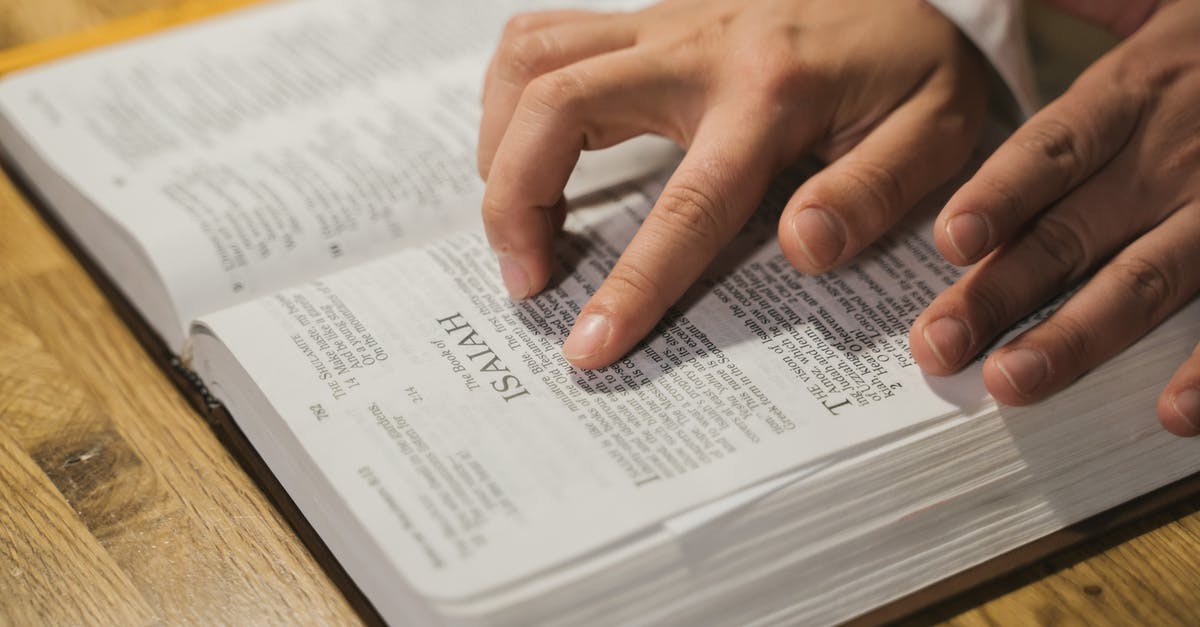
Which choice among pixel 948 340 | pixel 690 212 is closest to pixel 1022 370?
pixel 948 340

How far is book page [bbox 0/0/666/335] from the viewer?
1.99ft

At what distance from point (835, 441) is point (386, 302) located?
0.70 ft

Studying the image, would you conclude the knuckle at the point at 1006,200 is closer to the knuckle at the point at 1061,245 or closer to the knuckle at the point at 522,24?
the knuckle at the point at 1061,245

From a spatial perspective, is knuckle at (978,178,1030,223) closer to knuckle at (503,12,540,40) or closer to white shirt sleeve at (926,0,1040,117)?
white shirt sleeve at (926,0,1040,117)

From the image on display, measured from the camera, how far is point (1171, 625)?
1.42ft

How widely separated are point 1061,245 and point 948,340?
0.08 m

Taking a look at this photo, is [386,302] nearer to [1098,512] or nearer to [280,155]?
[280,155]

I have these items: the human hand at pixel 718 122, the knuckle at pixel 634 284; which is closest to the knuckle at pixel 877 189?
the human hand at pixel 718 122

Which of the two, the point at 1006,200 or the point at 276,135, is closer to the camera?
the point at 1006,200

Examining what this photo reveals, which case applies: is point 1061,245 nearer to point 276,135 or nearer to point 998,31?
point 998,31

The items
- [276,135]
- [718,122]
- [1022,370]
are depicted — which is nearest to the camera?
[1022,370]

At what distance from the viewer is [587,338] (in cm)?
49

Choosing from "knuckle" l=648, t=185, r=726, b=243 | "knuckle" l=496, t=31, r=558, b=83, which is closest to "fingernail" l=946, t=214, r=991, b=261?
"knuckle" l=648, t=185, r=726, b=243

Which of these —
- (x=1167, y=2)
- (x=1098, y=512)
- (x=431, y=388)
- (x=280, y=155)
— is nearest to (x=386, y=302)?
(x=431, y=388)
